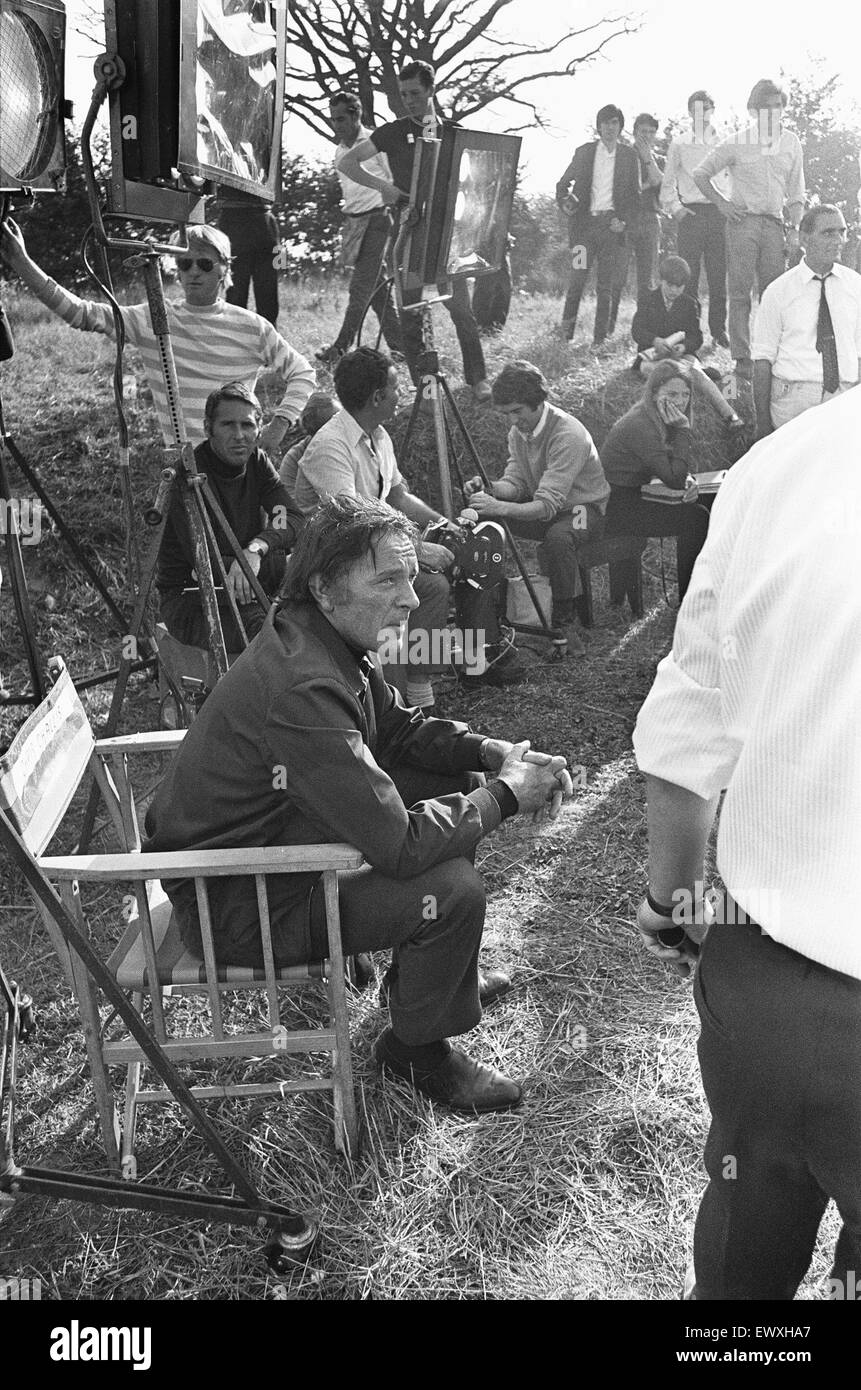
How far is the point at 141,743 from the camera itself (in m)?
2.71

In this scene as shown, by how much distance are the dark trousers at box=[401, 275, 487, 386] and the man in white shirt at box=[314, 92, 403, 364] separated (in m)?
0.29

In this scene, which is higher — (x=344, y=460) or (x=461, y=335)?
(x=461, y=335)

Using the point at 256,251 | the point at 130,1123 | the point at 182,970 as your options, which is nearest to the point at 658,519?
the point at 256,251

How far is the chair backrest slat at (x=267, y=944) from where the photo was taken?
2207 millimetres

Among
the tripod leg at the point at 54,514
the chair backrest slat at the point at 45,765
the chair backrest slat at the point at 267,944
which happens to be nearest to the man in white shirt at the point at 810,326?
the tripod leg at the point at 54,514

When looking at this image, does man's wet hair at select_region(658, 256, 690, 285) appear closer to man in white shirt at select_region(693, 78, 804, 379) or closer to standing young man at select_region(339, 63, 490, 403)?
man in white shirt at select_region(693, 78, 804, 379)

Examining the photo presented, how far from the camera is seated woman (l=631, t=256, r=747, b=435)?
777 centimetres

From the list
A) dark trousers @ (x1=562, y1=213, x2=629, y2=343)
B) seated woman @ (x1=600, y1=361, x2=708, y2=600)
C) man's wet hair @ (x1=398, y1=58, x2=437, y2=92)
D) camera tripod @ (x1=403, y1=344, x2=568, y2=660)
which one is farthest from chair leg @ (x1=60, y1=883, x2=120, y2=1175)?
dark trousers @ (x1=562, y1=213, x2=629, y2=343)

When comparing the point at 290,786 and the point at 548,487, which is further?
the point at 548,487

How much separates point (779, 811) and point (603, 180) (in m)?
8.11

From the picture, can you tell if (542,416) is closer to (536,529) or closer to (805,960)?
(536,529)

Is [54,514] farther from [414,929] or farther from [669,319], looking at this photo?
[669,319]

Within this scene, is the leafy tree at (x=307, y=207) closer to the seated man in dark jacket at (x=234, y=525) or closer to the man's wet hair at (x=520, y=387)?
the man's wet hair at (x=520, y=387)

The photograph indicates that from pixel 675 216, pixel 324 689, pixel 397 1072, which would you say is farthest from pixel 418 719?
pixel 675 216
